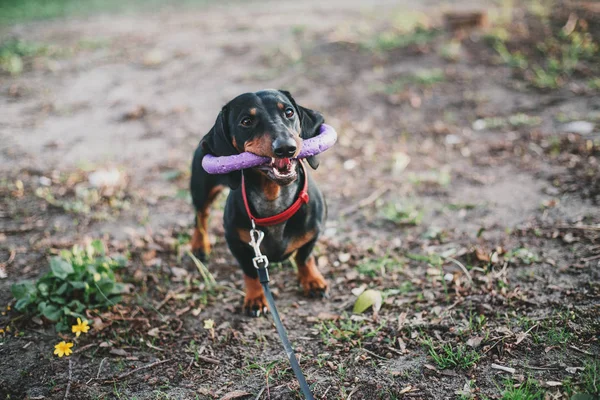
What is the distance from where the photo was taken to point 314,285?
332cm

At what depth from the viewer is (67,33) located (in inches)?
424

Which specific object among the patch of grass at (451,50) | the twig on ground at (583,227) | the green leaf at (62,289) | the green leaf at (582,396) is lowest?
the twig on ground at (583,227)

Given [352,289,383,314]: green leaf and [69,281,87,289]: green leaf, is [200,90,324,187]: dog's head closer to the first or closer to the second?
[352,289,383,314]: green leaf

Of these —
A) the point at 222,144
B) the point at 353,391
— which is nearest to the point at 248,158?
the point at 222,144

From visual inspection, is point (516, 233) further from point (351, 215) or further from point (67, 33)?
point (67, 33)

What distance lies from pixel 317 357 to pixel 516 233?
6.73 feet

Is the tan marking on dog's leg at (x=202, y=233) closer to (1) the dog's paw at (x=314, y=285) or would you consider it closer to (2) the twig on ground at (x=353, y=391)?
(1) the dog's paw at (x=314, y=285)

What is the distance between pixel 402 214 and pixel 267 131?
2.03 metres

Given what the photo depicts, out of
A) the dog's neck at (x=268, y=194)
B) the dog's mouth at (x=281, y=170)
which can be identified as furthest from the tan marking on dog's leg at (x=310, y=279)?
the dog's mouth at (x=281, y=170)

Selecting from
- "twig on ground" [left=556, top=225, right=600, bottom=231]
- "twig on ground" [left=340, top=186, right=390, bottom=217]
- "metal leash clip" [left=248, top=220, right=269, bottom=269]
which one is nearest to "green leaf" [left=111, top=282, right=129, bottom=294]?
"metal leash clip" [left=248, top=220, right=269, bottom=269]

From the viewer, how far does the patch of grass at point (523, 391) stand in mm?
2182

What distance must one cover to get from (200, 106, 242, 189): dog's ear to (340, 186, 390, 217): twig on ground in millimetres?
1809

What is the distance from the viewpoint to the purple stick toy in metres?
2.54

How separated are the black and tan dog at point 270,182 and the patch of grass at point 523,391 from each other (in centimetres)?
138
